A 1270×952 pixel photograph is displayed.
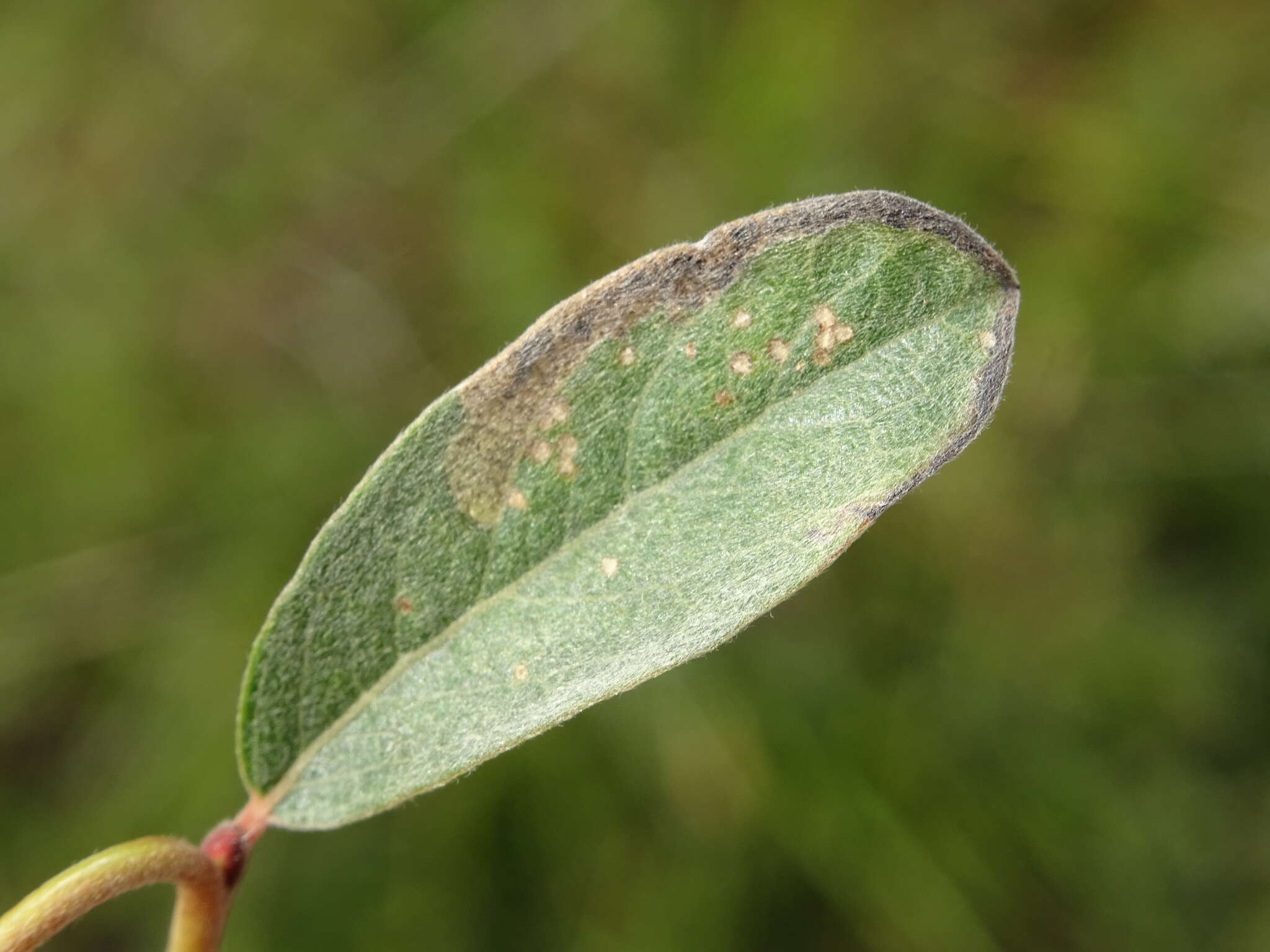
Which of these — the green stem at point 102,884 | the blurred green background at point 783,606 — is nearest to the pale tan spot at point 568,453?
the green stem at point 102,884

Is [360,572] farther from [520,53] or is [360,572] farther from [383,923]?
[520,53]

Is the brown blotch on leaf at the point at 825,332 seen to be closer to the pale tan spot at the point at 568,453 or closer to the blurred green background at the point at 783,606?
the pale tan spot at the point at 568,453

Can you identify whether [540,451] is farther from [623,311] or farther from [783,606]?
[783,606]

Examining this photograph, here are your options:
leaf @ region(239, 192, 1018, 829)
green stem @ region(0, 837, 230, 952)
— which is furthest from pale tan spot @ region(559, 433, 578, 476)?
green stem @ region(0, 837, 230, 952)

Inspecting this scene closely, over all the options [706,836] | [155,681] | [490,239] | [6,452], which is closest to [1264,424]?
[706,836]

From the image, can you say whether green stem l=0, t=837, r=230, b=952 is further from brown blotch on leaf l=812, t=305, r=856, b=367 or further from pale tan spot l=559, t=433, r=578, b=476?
brown blotch on leaf l=812, t=305, r=856, b=367

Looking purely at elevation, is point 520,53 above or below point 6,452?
above

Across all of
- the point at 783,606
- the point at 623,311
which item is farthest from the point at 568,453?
Result: the point at 783,606
